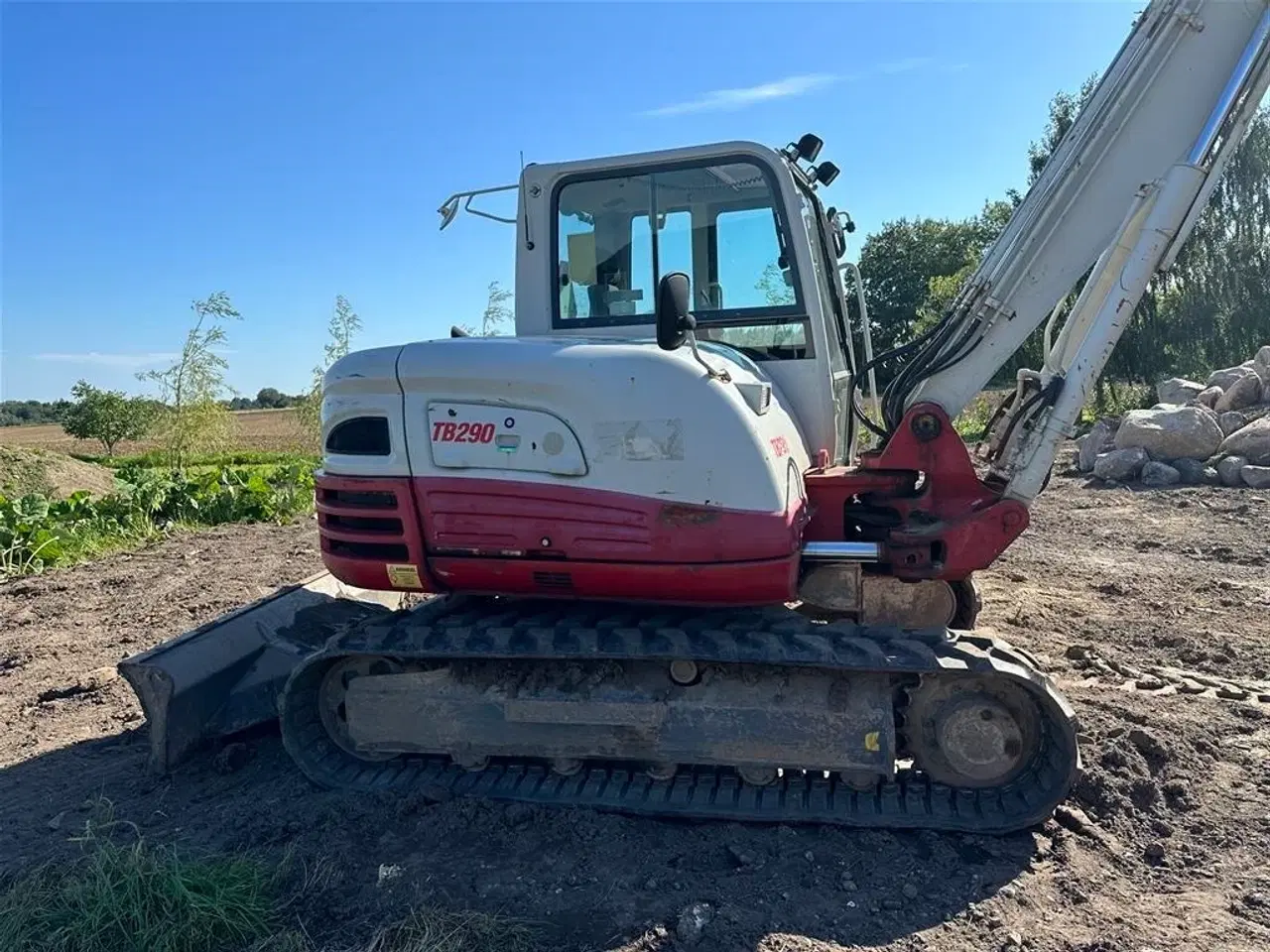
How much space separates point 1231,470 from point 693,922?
10940 millimetres

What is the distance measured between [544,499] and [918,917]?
1.99m

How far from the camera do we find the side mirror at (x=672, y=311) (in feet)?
11.2

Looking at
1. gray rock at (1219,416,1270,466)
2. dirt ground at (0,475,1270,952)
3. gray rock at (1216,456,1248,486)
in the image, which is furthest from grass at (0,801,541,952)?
gray rock at (1219,416,1270,466)

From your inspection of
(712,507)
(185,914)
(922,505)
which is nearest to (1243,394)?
(922,505)

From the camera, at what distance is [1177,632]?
5785mm

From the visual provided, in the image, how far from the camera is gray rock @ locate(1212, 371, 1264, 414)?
14305 mm

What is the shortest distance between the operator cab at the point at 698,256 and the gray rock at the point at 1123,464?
9.07 meters

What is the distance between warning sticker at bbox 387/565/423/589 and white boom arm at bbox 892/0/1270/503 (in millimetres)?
2407

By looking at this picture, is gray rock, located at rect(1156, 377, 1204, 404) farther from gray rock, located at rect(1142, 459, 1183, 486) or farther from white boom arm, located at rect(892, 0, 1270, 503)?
white boom arm, located at rect(892, 0, 1270, 503)

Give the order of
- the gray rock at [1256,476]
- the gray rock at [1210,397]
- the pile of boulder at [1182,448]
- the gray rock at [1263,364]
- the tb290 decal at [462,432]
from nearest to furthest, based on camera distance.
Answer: the tb290 decal at [462,432] < the gray rock at [1256,476] < the pile of boulder at [1182,448] < the gray rock at [1263,364] < the gray rock at [1210,397]

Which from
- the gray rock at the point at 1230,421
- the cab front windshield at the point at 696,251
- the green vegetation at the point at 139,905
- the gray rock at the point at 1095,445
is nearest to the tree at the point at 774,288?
the cab front windshield at the point at 696,251

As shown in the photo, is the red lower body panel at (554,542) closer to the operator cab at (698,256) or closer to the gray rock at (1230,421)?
the operator cab at (698,256)

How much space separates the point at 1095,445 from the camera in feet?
43.0

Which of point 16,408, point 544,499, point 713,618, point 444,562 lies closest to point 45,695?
point 444,562
